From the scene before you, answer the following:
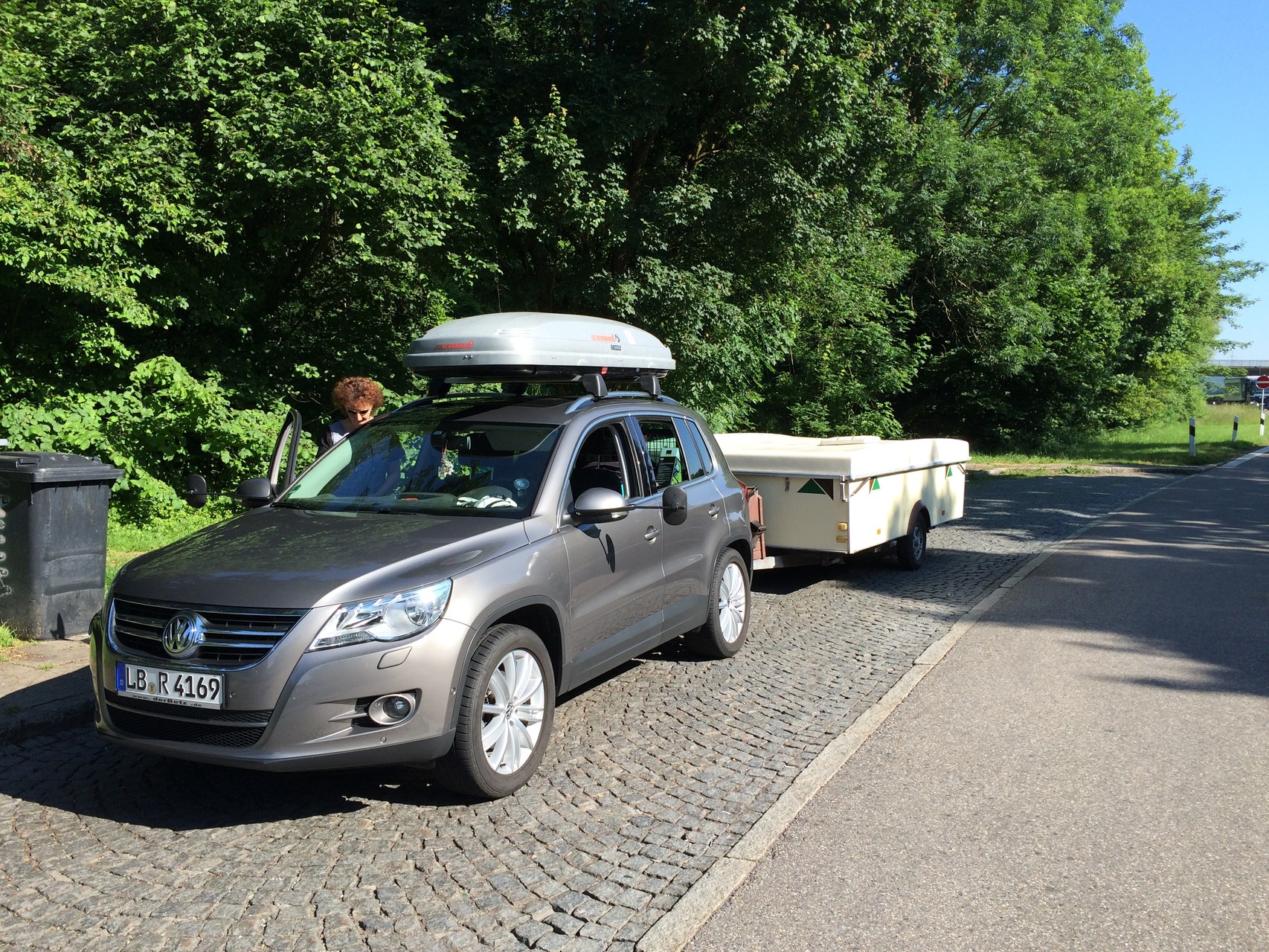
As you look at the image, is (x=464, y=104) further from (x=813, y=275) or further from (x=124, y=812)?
(x=124, y=812)

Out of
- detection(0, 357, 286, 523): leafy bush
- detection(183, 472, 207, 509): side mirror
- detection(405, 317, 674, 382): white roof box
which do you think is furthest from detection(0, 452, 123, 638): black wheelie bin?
detection(0, 357, 286, 523): leafy bush

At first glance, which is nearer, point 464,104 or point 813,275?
point 464,104

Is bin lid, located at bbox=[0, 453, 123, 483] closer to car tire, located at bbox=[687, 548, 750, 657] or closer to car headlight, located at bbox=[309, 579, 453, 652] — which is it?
car headlight, located at bbox=[309, 579, 453, 652]

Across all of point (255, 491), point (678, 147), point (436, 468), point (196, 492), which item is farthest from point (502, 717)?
point (678, 147)

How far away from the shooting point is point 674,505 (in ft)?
19.6

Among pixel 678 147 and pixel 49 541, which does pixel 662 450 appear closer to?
pixel 49 541

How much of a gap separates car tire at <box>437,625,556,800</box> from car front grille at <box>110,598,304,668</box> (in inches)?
30.8

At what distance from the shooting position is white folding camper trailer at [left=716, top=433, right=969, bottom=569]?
9.03 metres

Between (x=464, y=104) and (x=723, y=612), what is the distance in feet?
30.9

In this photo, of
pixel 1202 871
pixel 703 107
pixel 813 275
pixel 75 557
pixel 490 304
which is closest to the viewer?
pixel 1202 871

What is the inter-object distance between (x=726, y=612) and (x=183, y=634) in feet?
12.1

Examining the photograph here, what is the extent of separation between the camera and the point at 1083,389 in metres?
32.3

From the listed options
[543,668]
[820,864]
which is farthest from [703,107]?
[820,864]

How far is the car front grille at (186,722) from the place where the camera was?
4.10 metres
